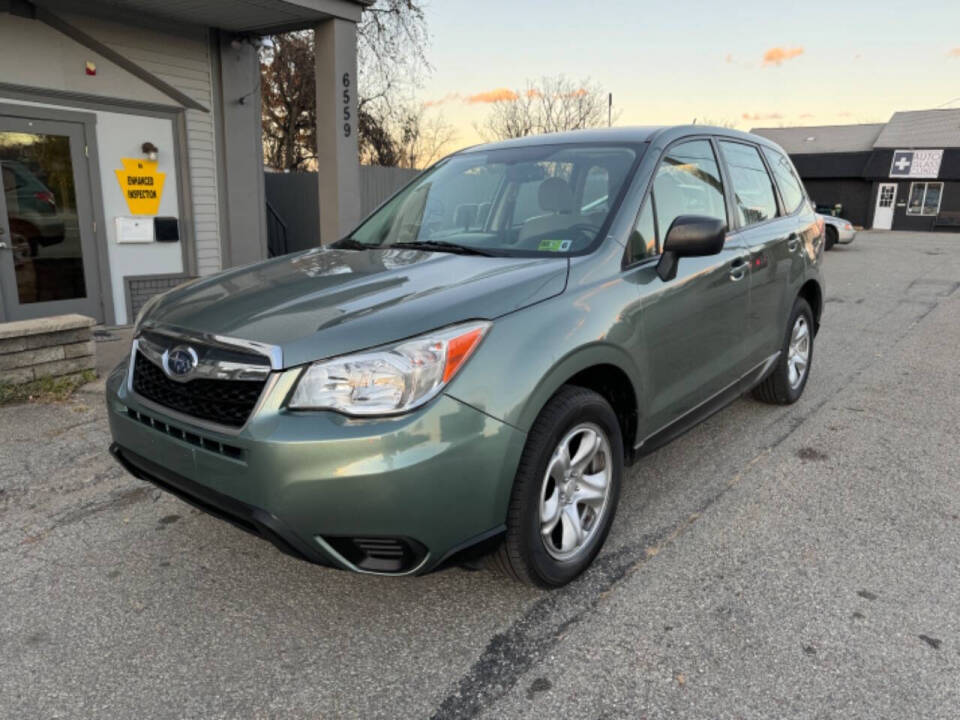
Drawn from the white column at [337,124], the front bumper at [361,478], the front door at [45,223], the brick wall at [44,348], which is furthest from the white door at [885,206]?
the front bumper at [361,478]

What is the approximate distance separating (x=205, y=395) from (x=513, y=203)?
5.82 feet

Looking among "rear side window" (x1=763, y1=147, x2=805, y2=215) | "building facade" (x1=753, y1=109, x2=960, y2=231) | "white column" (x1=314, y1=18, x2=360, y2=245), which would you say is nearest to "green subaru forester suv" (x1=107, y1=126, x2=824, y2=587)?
"rear side window" (x1=763, y1=147, x2=805, y2=215)

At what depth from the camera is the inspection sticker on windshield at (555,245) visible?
2973mm

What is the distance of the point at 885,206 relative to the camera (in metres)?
35.9

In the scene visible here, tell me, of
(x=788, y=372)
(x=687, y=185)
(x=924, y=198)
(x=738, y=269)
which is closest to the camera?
(x=687, y=185)

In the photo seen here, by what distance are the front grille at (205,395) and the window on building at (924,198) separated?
40.2 meters

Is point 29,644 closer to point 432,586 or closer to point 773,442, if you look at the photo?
point 432,586

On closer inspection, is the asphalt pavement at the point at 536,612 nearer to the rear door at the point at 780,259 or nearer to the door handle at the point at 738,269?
the rear door at the point at 780,259

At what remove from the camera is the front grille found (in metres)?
2.27

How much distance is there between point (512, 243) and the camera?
3170mm

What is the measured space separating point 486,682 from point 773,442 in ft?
9.39

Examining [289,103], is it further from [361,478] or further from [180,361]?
[361,478]

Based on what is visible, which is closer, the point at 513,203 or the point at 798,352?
the point at 513,203

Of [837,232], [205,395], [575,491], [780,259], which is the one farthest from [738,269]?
[837,232]
